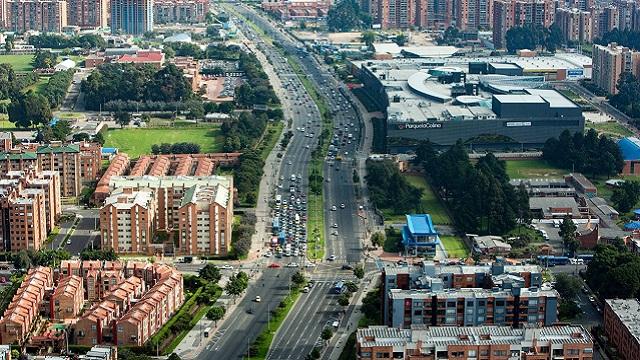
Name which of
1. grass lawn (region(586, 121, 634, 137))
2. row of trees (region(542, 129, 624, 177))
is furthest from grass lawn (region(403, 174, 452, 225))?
grass lawn (region(586, 121, 634, 137))

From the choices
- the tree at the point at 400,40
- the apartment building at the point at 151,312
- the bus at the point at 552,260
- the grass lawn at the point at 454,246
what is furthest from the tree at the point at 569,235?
the tree at the point at 400,40

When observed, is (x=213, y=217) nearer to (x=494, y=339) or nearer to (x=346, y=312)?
(x=346, y=312)

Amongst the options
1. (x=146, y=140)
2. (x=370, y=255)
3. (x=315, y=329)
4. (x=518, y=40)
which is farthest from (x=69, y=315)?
(x=518, y=40)

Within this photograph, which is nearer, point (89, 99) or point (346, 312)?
point (346, 312)

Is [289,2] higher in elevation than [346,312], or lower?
higher

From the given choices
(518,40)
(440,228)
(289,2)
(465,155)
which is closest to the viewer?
(440,228)

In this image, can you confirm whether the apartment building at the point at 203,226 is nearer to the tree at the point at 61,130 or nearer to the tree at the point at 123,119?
the tree at the point at 61,130

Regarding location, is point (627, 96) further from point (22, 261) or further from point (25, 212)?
point (22, 261)
